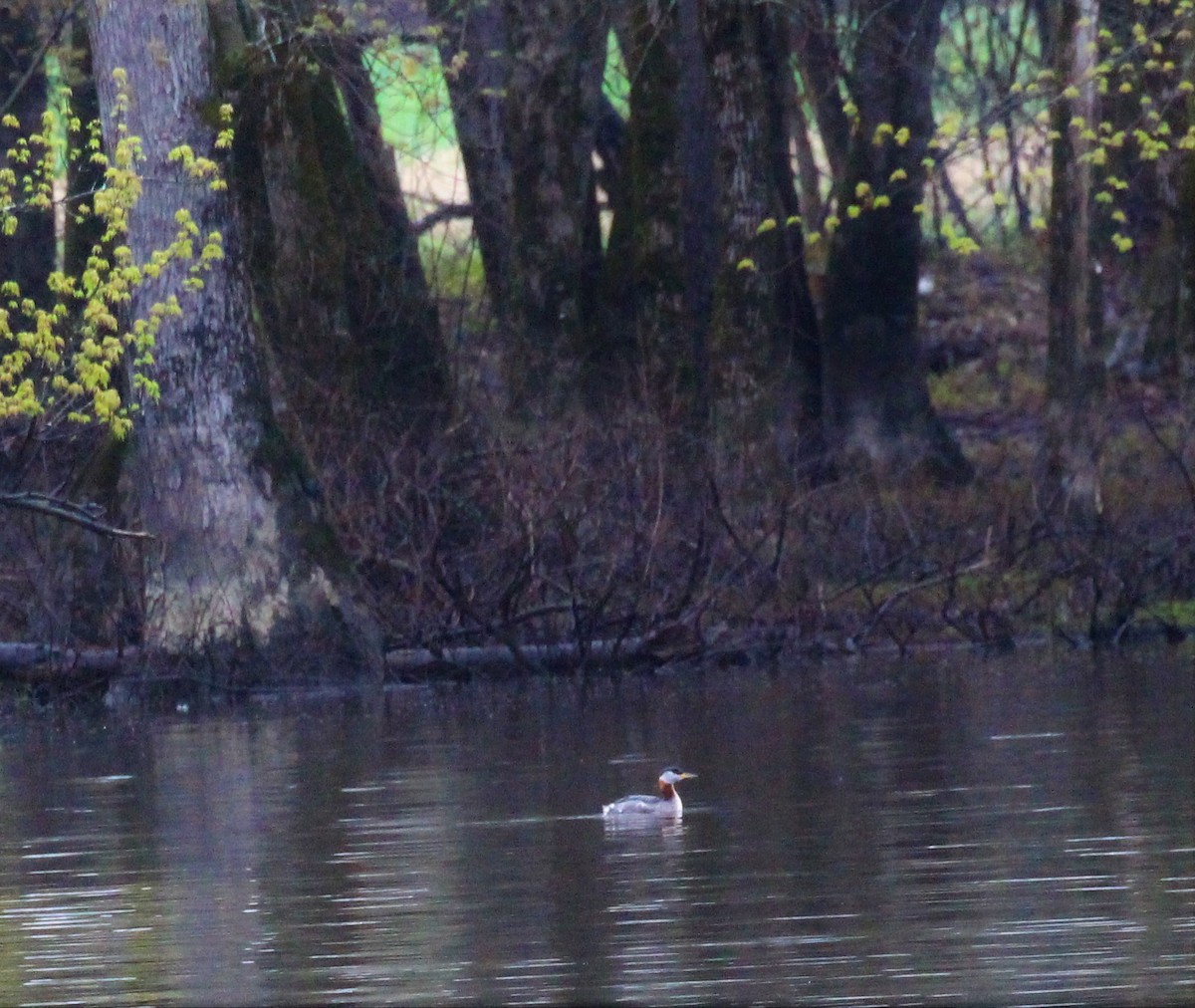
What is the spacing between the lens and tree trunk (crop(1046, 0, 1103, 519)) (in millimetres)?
23766

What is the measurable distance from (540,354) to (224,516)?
6.78m

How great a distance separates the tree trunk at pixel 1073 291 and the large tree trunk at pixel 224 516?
723 centimetres

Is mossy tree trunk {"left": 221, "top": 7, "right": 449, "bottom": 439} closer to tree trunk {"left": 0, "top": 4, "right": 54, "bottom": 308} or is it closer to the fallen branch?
tree trunk {"left": 0, "top": 4, "right": 54, "bottom": 308}

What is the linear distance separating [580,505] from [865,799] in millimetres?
8297

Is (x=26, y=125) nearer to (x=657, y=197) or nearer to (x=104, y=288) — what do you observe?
(x=657, y=197)

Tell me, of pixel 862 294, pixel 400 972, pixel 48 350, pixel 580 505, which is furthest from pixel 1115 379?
pixel 400 972

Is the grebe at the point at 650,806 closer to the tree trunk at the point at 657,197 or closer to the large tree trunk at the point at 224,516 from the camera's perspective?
the large tree trunk at the point at 224,516

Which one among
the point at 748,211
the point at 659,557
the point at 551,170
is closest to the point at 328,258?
the point at 551,170

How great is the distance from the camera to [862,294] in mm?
28422

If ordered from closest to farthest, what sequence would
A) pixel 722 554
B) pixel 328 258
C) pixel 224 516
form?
pixel 224 516 < pixel 722 554 < pixel 328 258

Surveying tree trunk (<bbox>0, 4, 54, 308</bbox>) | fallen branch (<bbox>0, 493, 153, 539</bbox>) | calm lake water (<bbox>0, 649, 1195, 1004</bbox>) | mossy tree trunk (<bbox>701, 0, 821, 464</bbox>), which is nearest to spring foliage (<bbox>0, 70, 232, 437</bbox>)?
fallen branch (<bbox>0, 493, 153, 539</bbox>)

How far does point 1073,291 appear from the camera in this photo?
24734 millimetres

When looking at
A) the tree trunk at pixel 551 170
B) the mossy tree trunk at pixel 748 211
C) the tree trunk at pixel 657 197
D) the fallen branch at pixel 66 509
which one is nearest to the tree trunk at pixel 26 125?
the tree trunk at pixel 551 170

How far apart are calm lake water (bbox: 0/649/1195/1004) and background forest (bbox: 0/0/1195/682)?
1648 mm
